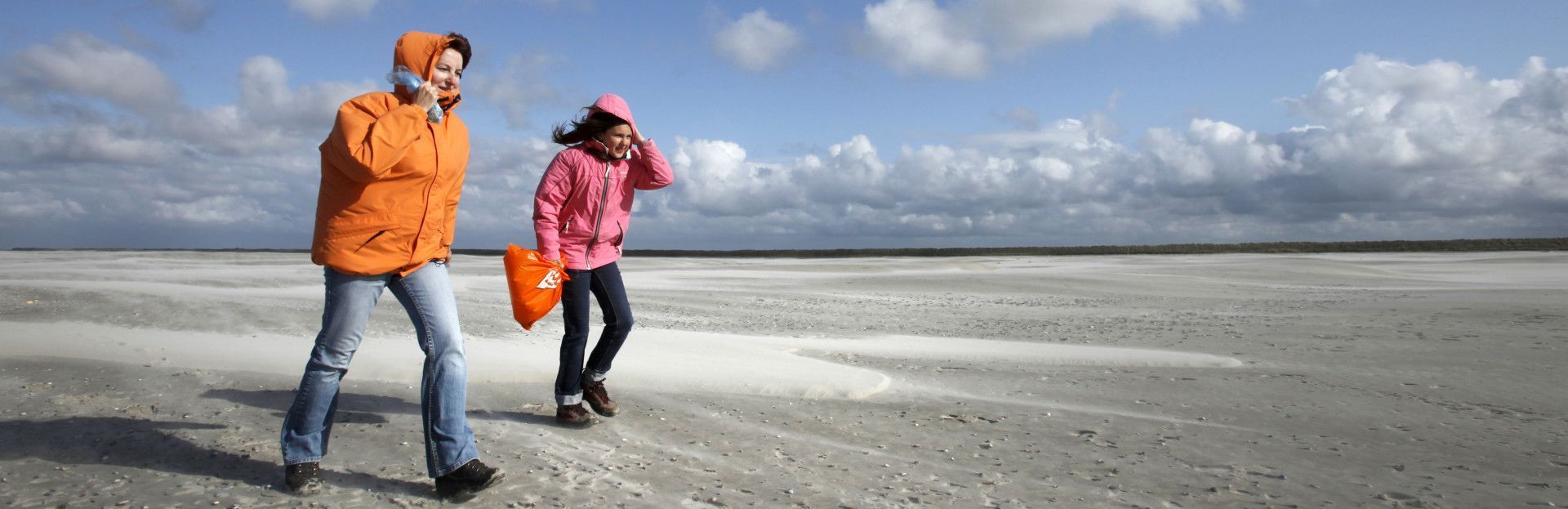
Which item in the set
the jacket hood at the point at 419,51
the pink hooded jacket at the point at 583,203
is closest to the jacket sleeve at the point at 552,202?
the pink hooded jacket at the point at 583,203

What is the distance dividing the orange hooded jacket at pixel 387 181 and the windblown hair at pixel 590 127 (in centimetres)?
124

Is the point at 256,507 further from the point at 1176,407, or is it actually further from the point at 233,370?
the point at 1176,407

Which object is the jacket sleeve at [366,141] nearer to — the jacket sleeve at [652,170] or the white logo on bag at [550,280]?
the white logo on bag at [550,280]

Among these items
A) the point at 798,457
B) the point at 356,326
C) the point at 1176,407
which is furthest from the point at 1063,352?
the point at 356,326

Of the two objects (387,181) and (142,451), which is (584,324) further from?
(142,451)

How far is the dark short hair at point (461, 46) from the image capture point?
3.61 meters

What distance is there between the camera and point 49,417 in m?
4.47

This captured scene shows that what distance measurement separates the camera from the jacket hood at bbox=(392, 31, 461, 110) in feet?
11.6

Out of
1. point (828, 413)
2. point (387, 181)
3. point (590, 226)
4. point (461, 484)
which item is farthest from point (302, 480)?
point (828, 413)

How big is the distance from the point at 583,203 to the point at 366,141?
63.2 inches

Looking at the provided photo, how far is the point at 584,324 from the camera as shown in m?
4.74

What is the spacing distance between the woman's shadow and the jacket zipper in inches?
58.4

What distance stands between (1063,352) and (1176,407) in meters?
2.70

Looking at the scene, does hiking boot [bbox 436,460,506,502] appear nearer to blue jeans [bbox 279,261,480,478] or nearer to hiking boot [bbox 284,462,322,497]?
blue jeans [bbox 279,261,480,478]
